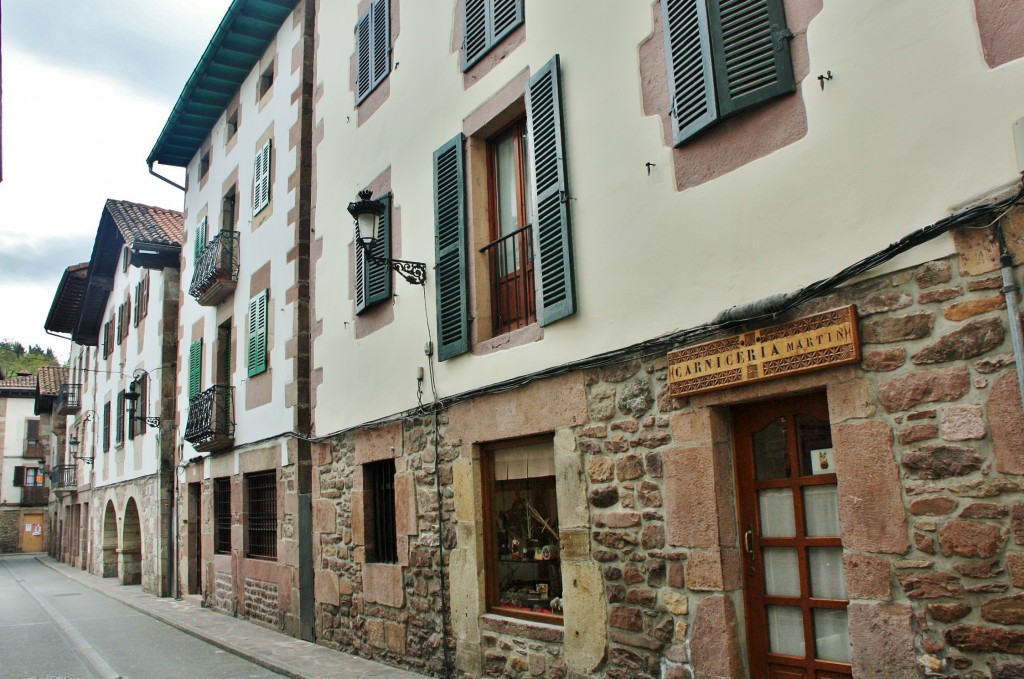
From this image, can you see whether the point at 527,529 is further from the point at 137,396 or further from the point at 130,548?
the point at 130,548

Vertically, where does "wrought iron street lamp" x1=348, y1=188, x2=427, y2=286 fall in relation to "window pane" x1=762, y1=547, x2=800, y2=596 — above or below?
above

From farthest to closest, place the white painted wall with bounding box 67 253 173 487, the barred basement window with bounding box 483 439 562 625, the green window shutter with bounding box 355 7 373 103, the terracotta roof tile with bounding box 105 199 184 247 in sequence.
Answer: the terracotta roof tile with bounding box 105 199 184 247 → the white painted wall with bounding box 67 253 173 487 → the green window shutter with bounding box 355 7 373 103 → the barred basement window with bounding box 483 439 562 625

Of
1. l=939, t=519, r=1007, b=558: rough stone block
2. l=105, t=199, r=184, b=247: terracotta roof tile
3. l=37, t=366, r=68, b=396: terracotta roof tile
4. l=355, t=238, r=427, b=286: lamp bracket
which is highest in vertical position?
l=105, t=199, r=184, b=247: terracotta roof tile

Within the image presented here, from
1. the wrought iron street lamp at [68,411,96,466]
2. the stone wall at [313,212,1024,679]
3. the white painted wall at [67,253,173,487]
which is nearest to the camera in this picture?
the stone wall at [313,212,1024,679]

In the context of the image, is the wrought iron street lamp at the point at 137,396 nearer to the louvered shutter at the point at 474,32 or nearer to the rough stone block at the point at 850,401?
the louvered shutter at the point at 474,32

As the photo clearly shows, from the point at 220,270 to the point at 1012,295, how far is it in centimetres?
1203

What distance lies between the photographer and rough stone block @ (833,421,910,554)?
13.1 ft

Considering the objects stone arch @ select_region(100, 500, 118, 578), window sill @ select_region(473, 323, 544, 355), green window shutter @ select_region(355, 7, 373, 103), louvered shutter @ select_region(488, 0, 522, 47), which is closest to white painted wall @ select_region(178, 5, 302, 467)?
green window shutter @ select_region(355, 7, 373, 103)

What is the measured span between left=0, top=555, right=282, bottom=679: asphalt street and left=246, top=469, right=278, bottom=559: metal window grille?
1.41 m

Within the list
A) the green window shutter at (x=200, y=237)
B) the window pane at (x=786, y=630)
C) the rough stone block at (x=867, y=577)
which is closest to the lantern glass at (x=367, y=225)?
the window pane at (x=786, y=630)

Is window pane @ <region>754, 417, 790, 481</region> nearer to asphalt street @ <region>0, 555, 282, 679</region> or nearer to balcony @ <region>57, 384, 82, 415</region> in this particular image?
asphalt street @ <region>0, 555, 282, 679</region>

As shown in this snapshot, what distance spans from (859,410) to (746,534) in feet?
3.68

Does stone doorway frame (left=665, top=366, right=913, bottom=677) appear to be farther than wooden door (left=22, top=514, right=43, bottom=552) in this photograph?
No

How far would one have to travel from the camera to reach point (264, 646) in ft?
31.7
